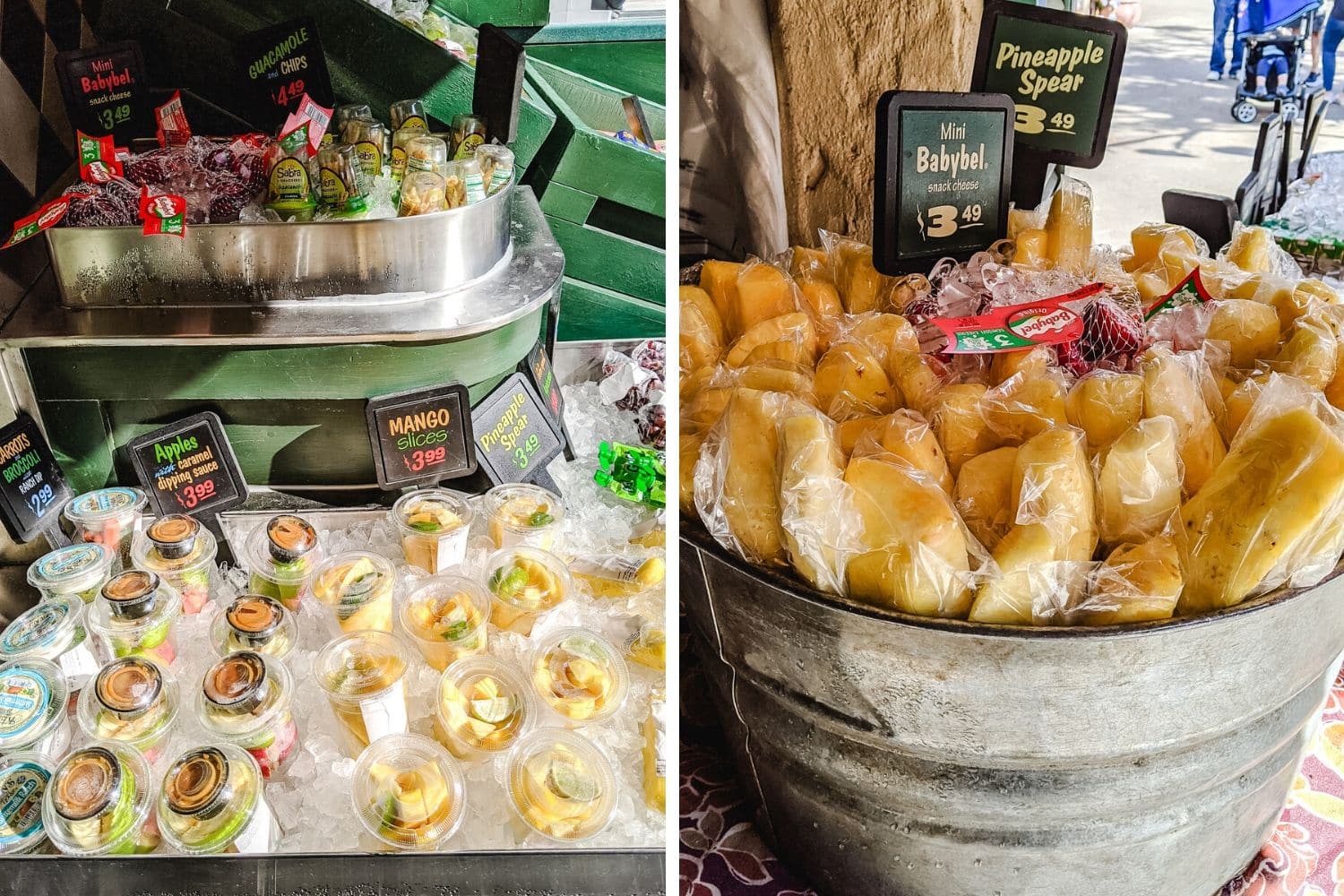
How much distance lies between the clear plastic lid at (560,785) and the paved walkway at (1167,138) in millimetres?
Answer: 4057

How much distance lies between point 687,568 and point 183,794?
0.70m

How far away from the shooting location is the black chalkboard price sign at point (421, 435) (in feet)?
3.62

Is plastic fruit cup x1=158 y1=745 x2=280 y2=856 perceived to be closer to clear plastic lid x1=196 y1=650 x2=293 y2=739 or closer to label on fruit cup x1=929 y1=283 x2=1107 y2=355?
clear plastic lid x1=196 y1=650 x2=293 y2=739

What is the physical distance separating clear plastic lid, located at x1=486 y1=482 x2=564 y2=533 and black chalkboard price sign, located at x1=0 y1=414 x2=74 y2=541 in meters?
0.47

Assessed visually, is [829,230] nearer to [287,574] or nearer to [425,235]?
[425,235]

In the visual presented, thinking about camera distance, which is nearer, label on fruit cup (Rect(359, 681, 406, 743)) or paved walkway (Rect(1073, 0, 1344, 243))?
label on fruit cup (Rect(359, 681, 406, 743))

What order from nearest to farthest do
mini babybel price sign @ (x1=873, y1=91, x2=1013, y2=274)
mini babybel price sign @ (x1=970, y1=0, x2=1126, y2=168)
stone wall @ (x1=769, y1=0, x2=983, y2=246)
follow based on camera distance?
mini babybel price sign @ (x1=873, y1=91, x2=1013, y2=274), mini babybel price sign @ (x1=970, y1=0, x2=1126, y2=168), stone wall @ (x1=769, y1=0, x2=983, y2=246)

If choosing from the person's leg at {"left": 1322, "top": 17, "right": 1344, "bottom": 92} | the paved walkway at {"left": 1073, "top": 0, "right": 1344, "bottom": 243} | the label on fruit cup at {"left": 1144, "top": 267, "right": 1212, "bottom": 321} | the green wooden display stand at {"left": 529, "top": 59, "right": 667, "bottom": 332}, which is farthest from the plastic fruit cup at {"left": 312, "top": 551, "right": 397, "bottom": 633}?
the person's leg at {"left": 1322, "top": 17, "right": 1344, "bottom": 92}

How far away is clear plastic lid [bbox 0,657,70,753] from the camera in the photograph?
1.02m

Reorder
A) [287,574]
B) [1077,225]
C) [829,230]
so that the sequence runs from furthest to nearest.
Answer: [829,230] → [1077,225] → [287,574]

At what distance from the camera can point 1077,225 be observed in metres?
1.66

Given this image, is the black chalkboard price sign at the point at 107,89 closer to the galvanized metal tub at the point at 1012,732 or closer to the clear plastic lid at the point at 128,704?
the clear plastic lid at the point at 128,704

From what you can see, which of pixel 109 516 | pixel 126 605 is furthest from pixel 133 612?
pixel 109 516

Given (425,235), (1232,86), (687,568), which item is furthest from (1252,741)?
(1232,86)
